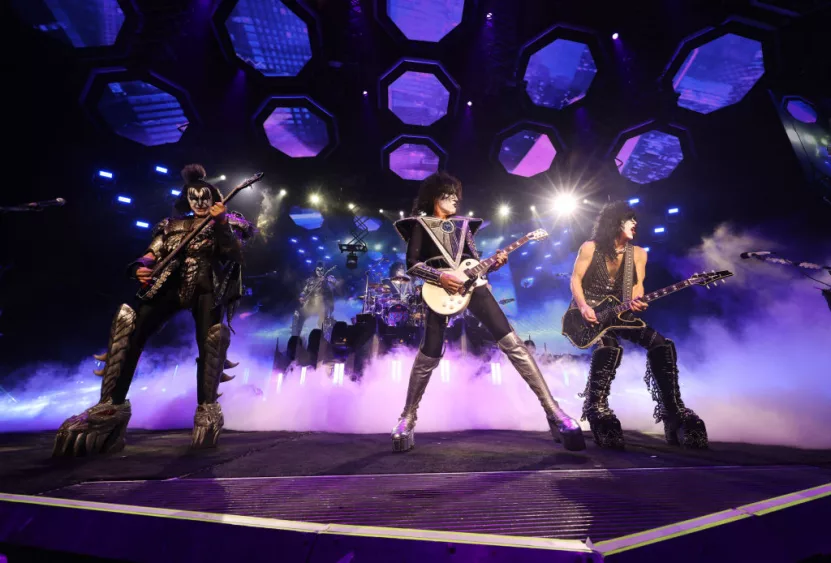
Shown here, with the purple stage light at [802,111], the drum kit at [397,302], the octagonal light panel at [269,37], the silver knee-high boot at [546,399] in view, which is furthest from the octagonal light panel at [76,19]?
the purple stage light at [802,111]

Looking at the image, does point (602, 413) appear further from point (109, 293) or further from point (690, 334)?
point (109, 293)

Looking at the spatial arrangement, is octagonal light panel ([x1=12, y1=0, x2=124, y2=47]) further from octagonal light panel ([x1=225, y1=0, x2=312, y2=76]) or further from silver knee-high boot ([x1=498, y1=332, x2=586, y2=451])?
silver knee-high boot ([x1=498, y1=332, x2=586, y2=451])

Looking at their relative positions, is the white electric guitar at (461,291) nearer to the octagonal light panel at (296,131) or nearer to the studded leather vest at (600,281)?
the studded leather vest at (600,281)

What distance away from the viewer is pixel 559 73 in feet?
28.6

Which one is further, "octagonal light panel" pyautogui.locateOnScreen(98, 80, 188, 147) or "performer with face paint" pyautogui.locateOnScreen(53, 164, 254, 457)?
"octagonal light panel" pyautogui.locateOnScreen(98, 80, 188, 147)

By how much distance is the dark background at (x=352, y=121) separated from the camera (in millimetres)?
6660

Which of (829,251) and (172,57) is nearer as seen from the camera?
(829,251)

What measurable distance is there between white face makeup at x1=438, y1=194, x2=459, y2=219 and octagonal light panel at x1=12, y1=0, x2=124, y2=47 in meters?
8.94

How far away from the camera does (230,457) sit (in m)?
2.16

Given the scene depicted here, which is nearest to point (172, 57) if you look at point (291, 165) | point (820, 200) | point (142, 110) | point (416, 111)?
point (142, 110)

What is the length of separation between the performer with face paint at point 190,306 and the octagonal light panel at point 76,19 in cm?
734

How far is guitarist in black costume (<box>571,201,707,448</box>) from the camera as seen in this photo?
259 centimetres

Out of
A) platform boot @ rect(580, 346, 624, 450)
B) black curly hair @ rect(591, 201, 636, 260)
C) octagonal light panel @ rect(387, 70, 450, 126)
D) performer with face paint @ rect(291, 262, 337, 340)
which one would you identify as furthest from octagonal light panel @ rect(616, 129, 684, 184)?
performer with face paint @ rect(291, 262, 337, 340)

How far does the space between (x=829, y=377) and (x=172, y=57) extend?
52.8 ft
